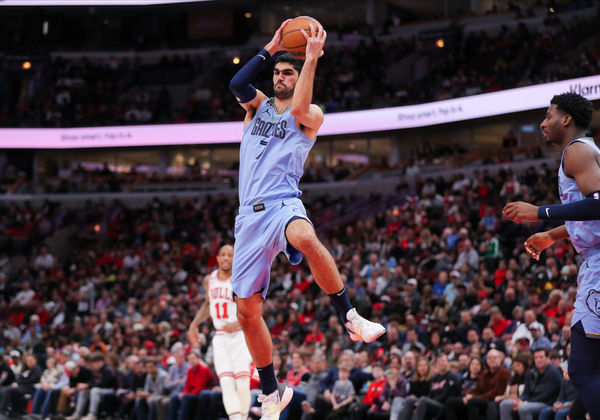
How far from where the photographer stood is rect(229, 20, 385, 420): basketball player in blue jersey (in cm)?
572

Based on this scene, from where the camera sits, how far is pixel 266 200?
6.01 meters

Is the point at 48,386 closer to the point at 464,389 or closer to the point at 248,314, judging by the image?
the point at 464,389

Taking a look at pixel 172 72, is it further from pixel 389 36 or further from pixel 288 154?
pixel 288 154

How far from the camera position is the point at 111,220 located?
29.6m

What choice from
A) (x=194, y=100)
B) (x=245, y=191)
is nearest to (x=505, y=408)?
(x=245, y=191)

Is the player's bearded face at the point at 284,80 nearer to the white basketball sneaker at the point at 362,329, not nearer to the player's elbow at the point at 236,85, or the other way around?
the player's elbow at the point at 236,85

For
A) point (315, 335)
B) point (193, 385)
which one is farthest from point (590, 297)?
point (315, 335)

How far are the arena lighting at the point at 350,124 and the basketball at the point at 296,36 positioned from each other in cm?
1677

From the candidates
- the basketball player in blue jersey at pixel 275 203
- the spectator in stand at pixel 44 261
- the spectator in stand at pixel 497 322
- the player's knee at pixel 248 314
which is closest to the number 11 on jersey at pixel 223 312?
the basketball player in blue jersey at pixel 275 203

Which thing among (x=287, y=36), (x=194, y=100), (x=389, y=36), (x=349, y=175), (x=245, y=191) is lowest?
(x=245, y=191)

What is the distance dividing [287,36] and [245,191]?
4.12ft

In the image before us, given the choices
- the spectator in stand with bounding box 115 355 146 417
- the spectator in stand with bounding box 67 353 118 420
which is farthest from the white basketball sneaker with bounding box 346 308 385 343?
the spectator in stand with bounding box 67 353 118 420

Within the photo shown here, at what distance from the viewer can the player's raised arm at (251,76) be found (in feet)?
20.4

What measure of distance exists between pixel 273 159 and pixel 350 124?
2273cm
